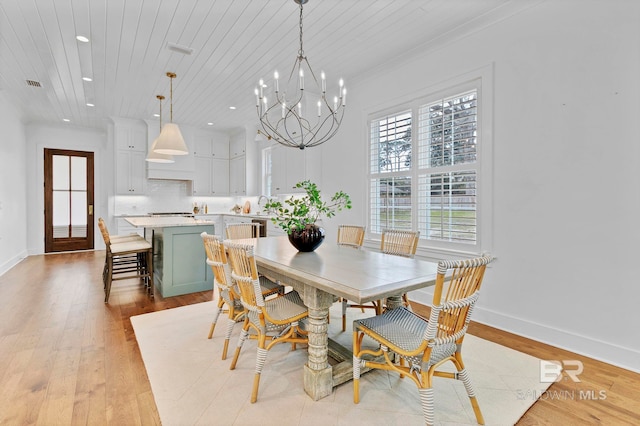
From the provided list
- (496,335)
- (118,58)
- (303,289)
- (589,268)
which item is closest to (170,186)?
(118,58)

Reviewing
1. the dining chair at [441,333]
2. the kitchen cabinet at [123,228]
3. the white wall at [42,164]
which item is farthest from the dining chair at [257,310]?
Answer: the white wall at [42,164]

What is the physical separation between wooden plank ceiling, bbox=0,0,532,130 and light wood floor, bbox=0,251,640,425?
2.80 meters

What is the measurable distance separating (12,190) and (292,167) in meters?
4.95

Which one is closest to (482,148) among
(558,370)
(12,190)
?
(558,370)


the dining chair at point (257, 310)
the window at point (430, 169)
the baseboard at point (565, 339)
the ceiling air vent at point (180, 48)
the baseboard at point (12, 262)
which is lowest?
the baseboard at point (565, 339)

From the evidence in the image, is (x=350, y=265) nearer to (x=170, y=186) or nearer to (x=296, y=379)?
(x=296, y=379)

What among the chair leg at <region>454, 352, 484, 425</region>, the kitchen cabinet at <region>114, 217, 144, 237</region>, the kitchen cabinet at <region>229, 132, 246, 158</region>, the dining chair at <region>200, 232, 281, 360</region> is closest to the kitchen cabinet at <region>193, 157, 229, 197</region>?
the kitchen cabinet at <region>229, 132, 246, 158</region>

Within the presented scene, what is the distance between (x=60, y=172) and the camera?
7.00 m

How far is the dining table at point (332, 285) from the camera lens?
1599mm

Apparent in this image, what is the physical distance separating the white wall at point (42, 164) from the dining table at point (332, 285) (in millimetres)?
6501

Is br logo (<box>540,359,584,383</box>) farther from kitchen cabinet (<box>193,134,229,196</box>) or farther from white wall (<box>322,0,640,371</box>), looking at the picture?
kitchen cabinet (<box>193,134,229,196</box>)

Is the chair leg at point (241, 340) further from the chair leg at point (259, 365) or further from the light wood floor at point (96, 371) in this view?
the light wood floor at point (96, 371)

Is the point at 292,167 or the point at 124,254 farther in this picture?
the point at 292,167

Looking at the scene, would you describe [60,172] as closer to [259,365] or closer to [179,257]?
[179,257]
